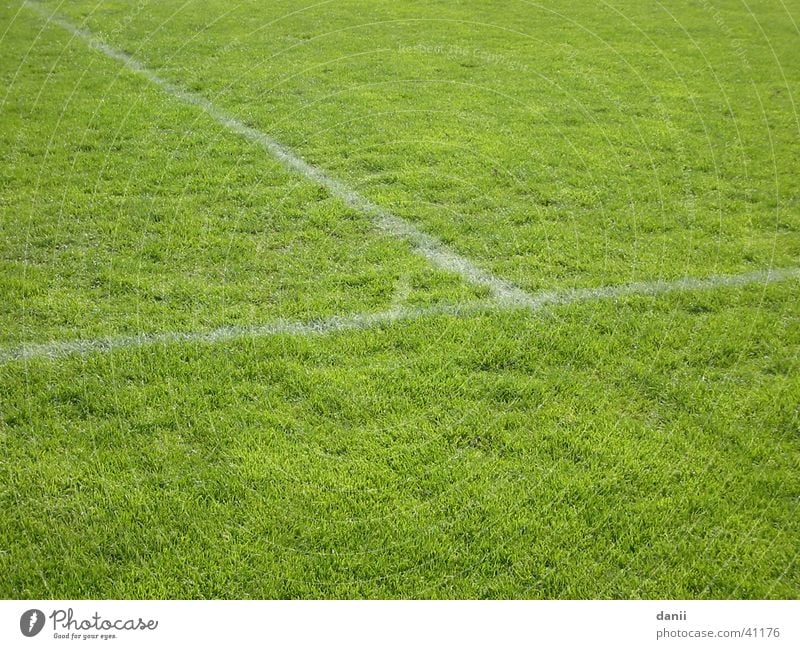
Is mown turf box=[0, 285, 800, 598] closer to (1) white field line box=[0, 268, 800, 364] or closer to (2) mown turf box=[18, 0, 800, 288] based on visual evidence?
(1) white field line box=[0, 268, 800, 364]

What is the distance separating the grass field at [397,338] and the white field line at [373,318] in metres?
0.02

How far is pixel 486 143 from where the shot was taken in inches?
266

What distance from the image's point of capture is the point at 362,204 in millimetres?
5715

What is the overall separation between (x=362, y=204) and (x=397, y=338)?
5.62ft

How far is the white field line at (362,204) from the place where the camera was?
4828mm

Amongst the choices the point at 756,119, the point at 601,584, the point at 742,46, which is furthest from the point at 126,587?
the point at 742,46

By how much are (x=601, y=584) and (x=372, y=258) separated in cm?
260

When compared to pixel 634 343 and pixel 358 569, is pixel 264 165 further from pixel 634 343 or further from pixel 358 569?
pixel 358 569

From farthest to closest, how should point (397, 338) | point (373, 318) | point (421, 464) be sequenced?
point (373, 318) → point (397, 338) → point (421, 464)

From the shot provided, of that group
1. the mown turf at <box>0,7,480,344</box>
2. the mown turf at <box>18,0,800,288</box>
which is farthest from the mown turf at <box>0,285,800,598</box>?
the mown turf at <box>18,0,800,288</box>

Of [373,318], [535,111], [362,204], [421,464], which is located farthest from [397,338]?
[535,111]
